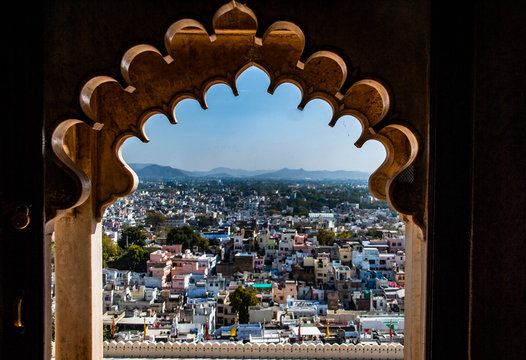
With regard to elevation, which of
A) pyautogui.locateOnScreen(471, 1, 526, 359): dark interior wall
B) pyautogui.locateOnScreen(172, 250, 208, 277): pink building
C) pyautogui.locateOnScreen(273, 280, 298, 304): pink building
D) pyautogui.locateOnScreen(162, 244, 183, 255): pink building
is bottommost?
pyautogui.locateOnScreen(273, 280, 298, 304): pink building

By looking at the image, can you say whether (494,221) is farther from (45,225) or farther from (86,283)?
(86,283)

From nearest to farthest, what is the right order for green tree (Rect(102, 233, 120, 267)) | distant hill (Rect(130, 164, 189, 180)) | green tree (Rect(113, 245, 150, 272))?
green tree (Rect(102, 233, 120, 267))
green tree (Rect(113, 245, 150, 272))
distant hill (Rect(130, 164, 189, 180))

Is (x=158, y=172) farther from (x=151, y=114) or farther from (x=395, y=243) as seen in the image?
(x=151, y=114)

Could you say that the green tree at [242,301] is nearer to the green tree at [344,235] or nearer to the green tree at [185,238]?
the green tree at [185,238]

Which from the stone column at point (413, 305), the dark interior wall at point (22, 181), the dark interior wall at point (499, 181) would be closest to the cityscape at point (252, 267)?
the stone column at point (413, 305)

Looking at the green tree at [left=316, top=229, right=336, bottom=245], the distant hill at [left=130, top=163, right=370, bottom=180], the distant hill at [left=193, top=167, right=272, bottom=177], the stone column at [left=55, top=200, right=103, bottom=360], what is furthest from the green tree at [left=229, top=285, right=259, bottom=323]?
the distant hill at [left=193, top=167, right=272, bottom=177]

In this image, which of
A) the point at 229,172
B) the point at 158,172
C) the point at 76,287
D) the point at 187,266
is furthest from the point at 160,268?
the point at 229,172

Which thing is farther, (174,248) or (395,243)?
(395,243)

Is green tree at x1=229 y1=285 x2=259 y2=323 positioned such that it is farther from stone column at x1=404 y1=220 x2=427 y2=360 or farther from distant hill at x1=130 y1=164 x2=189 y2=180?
distant hill at x1=130 y1=164 x2=189 y2=180
